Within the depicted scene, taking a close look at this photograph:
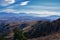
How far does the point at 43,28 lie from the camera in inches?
251

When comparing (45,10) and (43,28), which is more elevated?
(45,10)

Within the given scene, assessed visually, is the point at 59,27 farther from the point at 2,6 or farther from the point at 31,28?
the point at 2,6

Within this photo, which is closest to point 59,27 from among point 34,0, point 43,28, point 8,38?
point 43,28

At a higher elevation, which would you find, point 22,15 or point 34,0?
point 34,0

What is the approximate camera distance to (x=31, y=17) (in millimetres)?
6637

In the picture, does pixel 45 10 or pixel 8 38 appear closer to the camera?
pixel 8 38

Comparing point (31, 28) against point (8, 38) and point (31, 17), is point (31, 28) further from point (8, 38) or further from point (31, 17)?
point (8, 38)

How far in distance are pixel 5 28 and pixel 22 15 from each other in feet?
2.95

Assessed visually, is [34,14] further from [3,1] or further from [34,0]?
[3,1]

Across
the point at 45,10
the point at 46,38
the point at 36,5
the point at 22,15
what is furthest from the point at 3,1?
the point at 46,38

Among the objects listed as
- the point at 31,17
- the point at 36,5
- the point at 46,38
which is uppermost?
the point at 36,5

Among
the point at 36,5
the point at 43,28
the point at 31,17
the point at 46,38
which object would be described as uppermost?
the point at 36,5

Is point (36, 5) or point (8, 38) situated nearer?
point (8, 38)

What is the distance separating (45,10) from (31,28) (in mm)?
979
